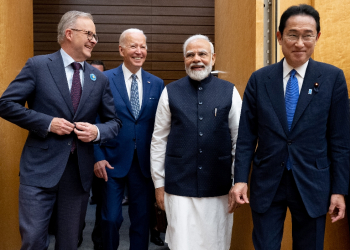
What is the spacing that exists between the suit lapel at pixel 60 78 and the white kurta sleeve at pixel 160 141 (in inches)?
22.4

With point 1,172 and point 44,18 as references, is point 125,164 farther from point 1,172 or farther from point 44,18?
point 44,18

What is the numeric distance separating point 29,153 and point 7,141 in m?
0.91

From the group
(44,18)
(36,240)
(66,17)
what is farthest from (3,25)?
(44,18)

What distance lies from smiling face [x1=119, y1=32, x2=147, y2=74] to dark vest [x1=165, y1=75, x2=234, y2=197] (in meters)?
0.58

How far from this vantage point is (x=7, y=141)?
273cm

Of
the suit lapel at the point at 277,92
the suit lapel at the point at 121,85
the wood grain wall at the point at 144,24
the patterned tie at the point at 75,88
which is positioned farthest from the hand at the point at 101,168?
the wood grain wall at the point at 144,24

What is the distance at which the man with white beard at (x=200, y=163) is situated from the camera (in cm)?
218

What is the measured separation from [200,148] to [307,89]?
30.0 inches

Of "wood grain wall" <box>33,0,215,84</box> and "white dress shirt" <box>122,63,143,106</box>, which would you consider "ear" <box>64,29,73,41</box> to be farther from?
"wood grain wall" <box>33,0,215,84</box>

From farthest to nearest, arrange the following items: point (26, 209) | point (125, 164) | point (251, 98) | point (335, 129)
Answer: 1. point (125, 164)
2. point (26, 209)
3. point (251, 98)
4. point (335, 129)

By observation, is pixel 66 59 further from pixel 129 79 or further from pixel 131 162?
pixel 131 162

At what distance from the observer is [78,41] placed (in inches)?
81.8

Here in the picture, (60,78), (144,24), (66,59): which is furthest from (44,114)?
(144,24)

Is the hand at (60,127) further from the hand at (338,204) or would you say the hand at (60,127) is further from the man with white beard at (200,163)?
the hand at (338,204)
